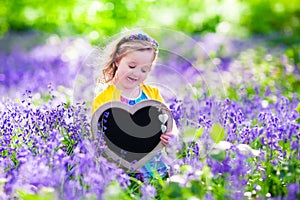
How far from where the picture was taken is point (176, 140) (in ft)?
10.4

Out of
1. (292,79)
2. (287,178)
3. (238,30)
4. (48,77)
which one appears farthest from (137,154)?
(238,30)

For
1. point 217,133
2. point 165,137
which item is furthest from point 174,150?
point 217,133

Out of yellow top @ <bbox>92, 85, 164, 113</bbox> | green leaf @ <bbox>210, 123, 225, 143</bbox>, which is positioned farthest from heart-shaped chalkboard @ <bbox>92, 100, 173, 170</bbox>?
green leaf @ <bbox>210, 123, 225, 143</bbox>

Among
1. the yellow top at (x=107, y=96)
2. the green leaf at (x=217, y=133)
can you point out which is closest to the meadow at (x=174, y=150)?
the green leaf at (x=217, y=133)

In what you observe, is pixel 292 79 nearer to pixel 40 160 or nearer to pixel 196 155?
pixel 196 155

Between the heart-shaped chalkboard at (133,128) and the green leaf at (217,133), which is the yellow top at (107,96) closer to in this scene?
the heart-shaped chalkboard at (133,128)

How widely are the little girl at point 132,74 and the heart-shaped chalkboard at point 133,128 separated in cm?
5

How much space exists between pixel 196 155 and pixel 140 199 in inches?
20.2

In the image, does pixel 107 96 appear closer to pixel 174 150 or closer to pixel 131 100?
pixel 131 100

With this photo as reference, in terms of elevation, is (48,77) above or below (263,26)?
below

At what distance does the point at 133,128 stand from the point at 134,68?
31cm

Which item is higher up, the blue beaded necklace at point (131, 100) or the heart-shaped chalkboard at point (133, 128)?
the blue beaded necklace at point (131, 100)

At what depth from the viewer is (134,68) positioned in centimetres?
319

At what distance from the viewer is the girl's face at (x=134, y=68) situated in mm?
3180
